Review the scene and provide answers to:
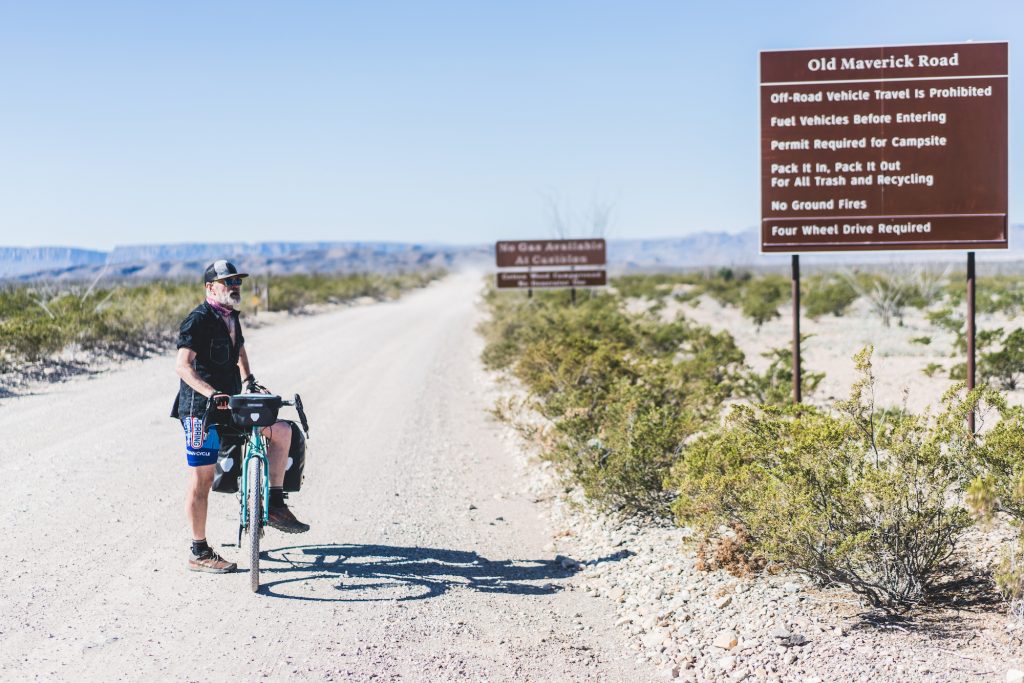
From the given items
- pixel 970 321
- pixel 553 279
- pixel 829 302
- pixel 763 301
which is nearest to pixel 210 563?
pixel 970 321

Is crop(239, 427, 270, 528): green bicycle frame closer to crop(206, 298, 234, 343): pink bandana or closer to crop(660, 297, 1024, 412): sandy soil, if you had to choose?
crop(206, 298, 234, 343): pink bandana

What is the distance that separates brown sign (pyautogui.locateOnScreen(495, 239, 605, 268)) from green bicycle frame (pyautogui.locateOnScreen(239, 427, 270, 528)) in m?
19.7

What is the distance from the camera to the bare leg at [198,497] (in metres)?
5.64

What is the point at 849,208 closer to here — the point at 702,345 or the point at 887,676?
the point at 887,676

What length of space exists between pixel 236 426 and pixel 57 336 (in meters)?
12.1

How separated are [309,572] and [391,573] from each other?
0.51 metres

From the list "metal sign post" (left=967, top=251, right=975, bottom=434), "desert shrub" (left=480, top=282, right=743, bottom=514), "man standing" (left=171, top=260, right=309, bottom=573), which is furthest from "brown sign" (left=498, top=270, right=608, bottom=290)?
"man standing" (left=171, top=260, right=309, bottom=573)

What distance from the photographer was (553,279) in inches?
991

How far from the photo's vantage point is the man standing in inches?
217

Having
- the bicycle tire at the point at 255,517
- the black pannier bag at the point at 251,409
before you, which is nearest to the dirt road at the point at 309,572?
the bicycle tire at the point at 255,517

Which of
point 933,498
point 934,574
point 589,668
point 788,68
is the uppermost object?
point 788,68

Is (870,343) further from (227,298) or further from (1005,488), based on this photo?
(227,298)

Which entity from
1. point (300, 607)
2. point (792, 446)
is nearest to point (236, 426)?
point (300, 607)

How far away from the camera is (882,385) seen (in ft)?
50.4
